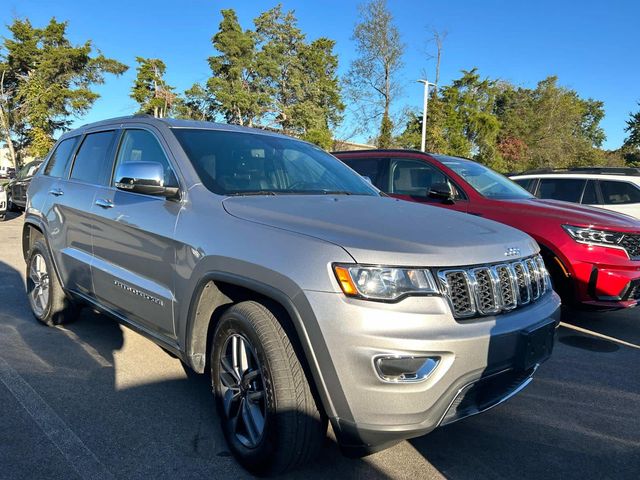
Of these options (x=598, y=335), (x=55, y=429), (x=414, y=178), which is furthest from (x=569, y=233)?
(x=55, y=429)

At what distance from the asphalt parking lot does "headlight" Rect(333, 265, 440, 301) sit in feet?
3.47

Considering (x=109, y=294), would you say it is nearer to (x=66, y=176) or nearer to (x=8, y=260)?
(x=66, y=176)

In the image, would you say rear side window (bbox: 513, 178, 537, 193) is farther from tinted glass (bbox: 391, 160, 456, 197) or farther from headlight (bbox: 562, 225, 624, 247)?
headlight (bbox: 562, 225, 624, 247)

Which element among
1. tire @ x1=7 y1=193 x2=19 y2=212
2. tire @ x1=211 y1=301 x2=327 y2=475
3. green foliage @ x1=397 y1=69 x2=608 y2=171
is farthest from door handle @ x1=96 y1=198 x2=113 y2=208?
green foliage @ x1=397 y1=69 x2=608 y2=171

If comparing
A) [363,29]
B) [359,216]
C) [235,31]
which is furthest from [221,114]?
[359,216]

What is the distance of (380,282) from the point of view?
2125mm

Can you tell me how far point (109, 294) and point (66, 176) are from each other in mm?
1555

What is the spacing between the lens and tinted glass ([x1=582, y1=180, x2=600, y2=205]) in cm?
814

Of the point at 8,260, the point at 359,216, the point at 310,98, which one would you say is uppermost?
the point at 310,98

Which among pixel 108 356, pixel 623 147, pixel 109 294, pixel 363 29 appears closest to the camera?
pixel 109 294

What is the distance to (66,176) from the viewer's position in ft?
14.8

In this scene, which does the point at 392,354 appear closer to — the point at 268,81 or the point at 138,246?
the point at 138,246

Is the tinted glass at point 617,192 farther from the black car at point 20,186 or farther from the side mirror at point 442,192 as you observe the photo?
the black car at point 20,186

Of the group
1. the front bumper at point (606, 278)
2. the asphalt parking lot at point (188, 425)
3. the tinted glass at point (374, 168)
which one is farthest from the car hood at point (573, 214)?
the tinted glass at point (374, 168)
